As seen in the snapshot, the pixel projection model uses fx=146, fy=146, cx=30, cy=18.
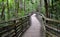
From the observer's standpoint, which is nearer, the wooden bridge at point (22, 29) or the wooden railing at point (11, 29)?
the wooden railing at point (11, 29)

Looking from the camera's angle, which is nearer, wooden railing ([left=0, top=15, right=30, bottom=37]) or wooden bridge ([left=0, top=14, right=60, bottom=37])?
wooden railing ([left=0, top=15, right=30, bottom=37])

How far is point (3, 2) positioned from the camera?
17.3m

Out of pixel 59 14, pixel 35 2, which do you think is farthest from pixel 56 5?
pixel 35 2

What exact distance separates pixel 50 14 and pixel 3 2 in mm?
6149

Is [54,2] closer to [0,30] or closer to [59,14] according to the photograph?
[59,14]

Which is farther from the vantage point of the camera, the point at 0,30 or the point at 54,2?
the point at 54,2

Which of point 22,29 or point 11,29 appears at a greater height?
point 11,29

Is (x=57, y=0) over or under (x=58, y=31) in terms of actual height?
over

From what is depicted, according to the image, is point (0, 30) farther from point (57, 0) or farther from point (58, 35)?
point (57, 0)

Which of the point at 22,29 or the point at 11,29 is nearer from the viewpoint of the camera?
the point at 11,29

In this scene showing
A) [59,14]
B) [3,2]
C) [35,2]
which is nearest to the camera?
[59,14]

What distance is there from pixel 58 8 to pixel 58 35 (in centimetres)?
753

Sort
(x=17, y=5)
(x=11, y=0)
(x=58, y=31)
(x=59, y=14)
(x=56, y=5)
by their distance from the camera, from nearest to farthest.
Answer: (x=58, y=31) → (x=59, y=14) → (x=56, y=5) → (x=11, y=0) → (x=17, y=5)

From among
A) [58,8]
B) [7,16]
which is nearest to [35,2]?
[7,16]
